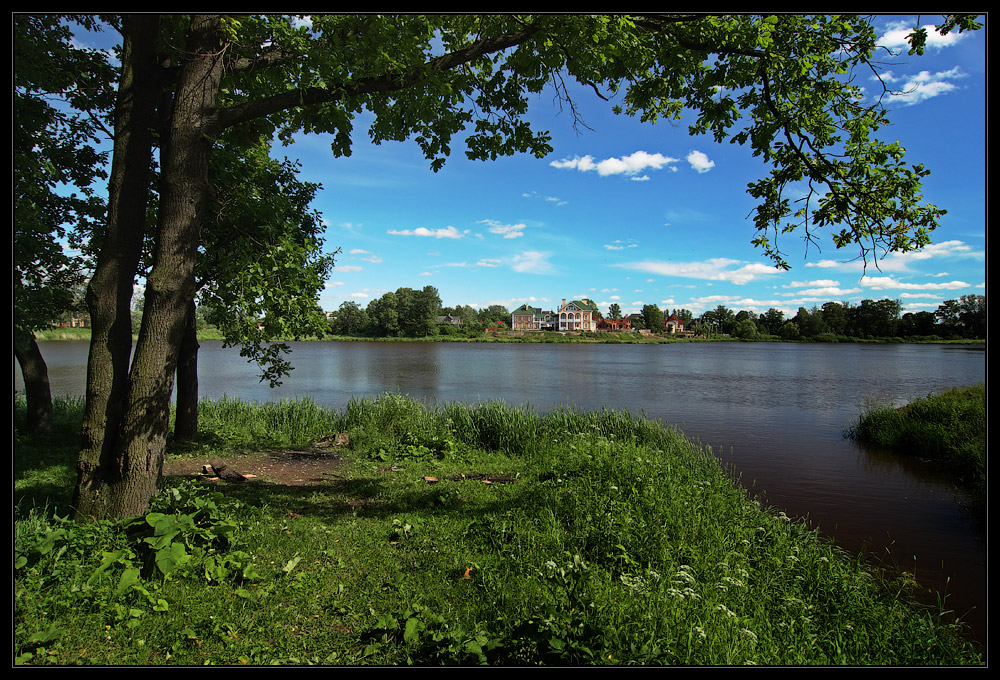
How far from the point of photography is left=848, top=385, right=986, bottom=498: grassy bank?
1049 cm

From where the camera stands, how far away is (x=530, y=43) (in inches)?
165

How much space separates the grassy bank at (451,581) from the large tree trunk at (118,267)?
1.78 feet

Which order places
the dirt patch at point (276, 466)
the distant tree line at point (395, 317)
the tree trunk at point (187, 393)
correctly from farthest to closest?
the distant tree line at point (395, 317), the tree trunk at point (187, 393), the dirt patch at point (276, 466)

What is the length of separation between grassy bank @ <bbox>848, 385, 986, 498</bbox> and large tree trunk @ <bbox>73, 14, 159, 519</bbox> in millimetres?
13804

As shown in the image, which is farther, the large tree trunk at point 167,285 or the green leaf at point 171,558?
the large tree trunk at point 167,285

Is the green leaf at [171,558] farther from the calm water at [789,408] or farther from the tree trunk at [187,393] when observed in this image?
the tree trunk at [187,393]

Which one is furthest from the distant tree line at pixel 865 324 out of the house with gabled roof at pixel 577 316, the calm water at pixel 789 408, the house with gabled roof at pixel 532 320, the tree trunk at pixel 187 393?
the house with gabled roof at pixel 532 320

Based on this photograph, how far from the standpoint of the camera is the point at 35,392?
8602mm

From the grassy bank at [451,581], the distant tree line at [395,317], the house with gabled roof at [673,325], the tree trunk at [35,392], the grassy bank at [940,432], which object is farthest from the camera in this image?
the house with gabled roof at [673,325]

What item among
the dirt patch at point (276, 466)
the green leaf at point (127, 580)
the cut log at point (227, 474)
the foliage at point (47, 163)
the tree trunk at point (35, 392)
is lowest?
the dirt patch at point (276, 466)

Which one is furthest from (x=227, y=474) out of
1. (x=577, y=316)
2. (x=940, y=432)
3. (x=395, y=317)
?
(x=577, y=316)

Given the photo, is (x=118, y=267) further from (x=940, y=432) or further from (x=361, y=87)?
(x=940, y=432)

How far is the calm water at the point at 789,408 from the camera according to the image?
7168mm

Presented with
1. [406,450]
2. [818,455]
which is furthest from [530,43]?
[818,455]
